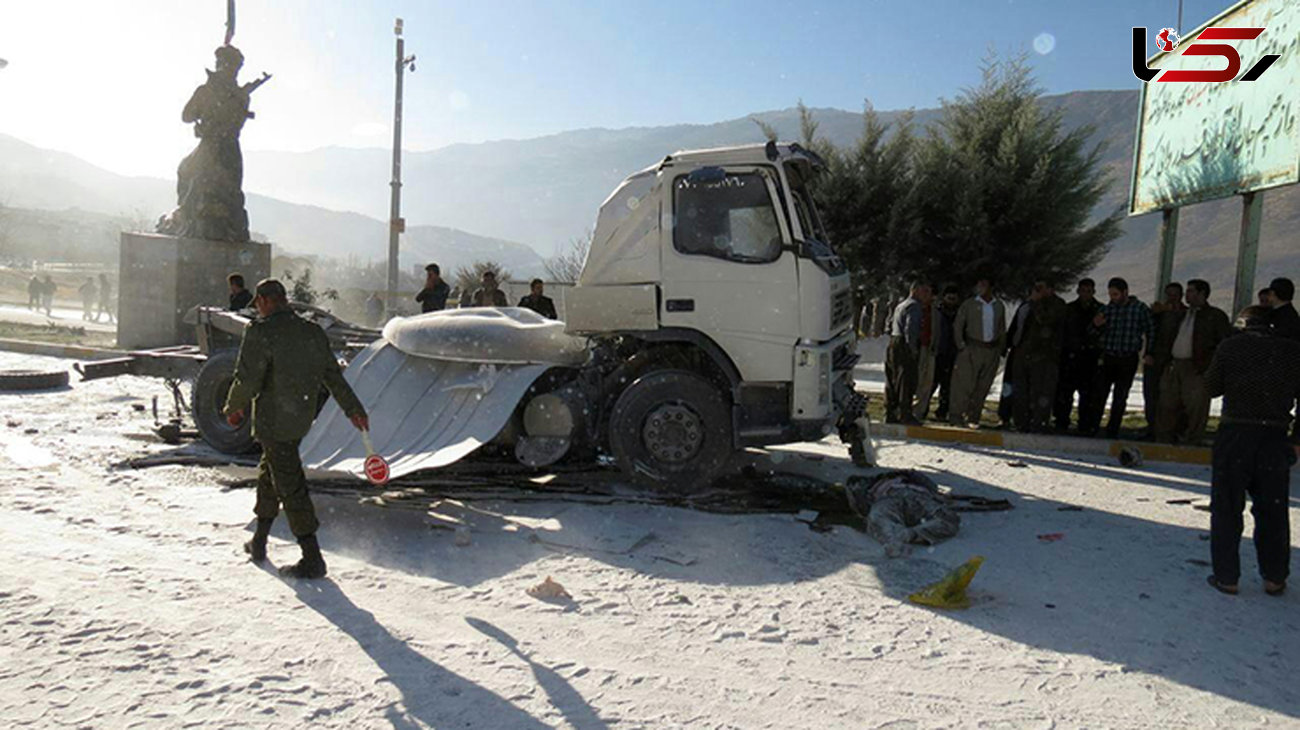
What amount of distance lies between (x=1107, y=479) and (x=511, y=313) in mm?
5681

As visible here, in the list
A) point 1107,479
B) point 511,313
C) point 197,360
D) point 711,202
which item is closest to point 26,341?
point 197,360

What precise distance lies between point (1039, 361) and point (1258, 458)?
477 cm

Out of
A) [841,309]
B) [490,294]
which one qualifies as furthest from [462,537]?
[490,294]

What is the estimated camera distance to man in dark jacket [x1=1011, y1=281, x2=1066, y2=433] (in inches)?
361

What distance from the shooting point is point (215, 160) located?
16359 millimetres

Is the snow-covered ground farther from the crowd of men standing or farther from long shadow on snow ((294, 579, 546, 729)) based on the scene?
the crowd of men standing

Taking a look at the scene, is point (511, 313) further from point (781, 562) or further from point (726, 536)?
point (781, 562)

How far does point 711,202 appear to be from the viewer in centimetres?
640

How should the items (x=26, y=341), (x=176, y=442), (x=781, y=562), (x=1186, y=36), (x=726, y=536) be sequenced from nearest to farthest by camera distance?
(x=781, y=562), (x=726, y=536), (x=176, y=442), (x=1186, y=36), (x=26, y=341)

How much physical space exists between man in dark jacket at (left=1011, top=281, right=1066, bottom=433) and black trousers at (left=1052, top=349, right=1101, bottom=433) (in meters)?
0.14

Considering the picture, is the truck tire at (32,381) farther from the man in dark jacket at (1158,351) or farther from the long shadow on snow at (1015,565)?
the man in dark jacket at (1158,351)

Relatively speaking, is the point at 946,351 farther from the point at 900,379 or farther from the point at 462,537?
the point at 462,537

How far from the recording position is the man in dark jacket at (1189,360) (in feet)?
27.5

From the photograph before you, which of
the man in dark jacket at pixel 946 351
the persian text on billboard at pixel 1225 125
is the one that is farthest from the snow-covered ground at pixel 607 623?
the persian text on billboard at pixel 1225 125
